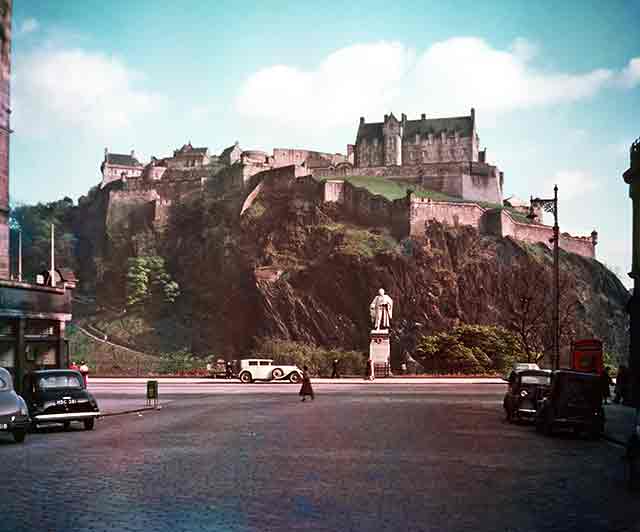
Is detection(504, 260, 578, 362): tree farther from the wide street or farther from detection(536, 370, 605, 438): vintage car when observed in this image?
the wide street

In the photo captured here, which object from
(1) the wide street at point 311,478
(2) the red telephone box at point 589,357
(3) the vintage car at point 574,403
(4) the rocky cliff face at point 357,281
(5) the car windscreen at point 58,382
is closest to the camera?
(1) the wide street at point 311,478

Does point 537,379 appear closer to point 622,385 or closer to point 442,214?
point 622,385

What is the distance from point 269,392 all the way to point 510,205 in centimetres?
8813

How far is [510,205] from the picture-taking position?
122 m

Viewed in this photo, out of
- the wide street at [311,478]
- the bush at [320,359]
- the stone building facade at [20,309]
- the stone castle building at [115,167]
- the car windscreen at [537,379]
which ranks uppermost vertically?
the stone castle building at [115,167]

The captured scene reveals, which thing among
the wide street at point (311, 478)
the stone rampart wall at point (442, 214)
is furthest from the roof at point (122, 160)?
the wide street at point (311, 478)

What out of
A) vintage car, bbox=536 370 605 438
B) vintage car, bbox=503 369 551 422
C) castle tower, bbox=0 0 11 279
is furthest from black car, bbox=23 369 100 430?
castle tower, bbox=0 0 11 279

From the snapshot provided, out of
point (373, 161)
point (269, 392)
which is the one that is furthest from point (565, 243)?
point (269, 392)

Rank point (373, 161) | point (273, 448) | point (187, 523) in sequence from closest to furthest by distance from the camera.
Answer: point (187, 523) < point (273, 448) < point (373, 161)

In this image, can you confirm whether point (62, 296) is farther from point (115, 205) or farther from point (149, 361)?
point (115, 205)

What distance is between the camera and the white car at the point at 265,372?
50200mm

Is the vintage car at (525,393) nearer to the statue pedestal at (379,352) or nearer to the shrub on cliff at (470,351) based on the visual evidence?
the statue pedestal at (379,352)

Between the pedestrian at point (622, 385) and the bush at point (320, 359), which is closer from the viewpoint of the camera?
the pedestrian at point (622, 385)

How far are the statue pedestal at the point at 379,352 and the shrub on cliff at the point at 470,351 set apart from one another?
930 cm
